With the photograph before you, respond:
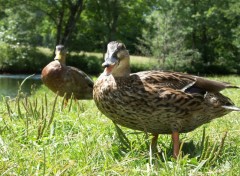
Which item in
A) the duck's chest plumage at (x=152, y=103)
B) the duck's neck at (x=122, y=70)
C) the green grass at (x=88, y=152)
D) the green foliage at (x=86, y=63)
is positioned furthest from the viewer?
the green foliage at (x=86, y=63)

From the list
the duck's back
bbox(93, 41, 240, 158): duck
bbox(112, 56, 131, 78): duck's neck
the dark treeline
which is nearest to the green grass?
bbox(93, 41, 240, 158): duck

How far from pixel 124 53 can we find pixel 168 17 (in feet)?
103

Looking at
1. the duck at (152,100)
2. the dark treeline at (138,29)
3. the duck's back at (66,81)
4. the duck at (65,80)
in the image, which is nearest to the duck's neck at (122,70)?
the duck at (152,100)

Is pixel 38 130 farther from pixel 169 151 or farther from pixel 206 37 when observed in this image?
pixel 206 37

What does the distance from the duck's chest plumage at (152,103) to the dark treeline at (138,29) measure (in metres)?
30.8

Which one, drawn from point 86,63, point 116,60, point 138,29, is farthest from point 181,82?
point 138,29

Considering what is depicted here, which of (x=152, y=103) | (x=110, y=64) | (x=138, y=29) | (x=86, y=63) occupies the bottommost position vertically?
(x=86, y=63)

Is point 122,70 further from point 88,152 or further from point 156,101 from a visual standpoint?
point 88,152

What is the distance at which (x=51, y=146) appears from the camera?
9.87 ft

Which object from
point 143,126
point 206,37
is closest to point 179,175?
point 143,126

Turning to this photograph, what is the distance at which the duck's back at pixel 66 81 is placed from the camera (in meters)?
7.07

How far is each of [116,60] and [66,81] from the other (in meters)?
4.16

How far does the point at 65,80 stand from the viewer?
7.19 meters

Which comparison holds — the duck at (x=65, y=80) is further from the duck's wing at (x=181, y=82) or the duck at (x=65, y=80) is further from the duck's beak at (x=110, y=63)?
the duck's beak at (x=110, y=63)
